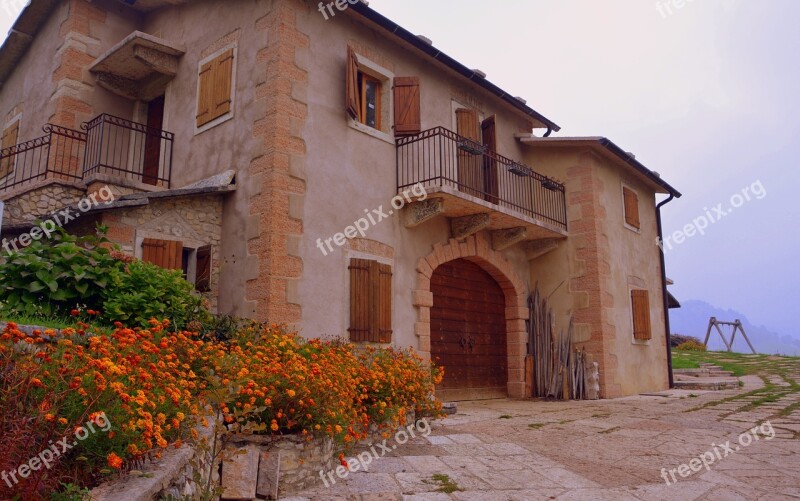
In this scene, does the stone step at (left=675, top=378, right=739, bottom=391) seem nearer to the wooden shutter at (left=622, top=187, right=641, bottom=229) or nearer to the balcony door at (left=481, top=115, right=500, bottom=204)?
the wooden shutter at (left=622, top=187, right=641, bottom=229)

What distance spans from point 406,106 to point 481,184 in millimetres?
2686

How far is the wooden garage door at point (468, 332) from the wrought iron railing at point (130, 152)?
5369 millimetres

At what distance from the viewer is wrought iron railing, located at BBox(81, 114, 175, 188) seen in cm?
1070

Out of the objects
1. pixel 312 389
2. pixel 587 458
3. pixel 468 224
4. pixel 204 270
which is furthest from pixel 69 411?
pixel 468 224

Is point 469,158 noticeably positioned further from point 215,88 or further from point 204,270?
point 204,270

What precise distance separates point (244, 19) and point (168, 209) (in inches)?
134

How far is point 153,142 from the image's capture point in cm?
1169

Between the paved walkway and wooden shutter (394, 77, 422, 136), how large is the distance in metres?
4.86

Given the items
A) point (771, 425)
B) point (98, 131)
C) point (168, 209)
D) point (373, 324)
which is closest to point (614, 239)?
point (771, 425)

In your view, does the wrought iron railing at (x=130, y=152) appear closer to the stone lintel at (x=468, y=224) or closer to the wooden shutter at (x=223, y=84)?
the wooden shutter at (x=223, y=84)

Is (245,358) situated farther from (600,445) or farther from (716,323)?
(716,323)

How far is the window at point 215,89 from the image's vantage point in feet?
31.7

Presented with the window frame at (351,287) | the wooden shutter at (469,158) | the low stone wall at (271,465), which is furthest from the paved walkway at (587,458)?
the wooden shutter at (469,158)

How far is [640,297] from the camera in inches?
570
